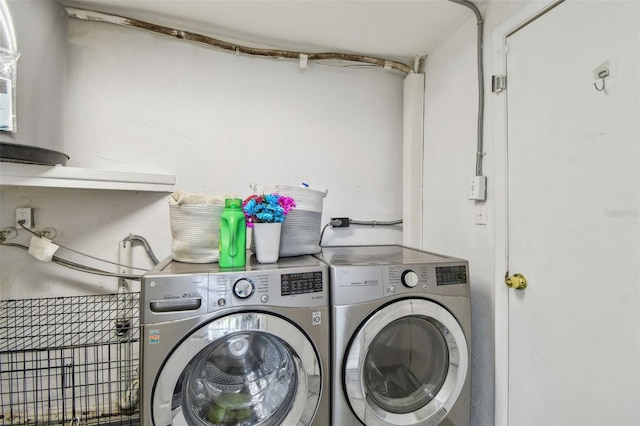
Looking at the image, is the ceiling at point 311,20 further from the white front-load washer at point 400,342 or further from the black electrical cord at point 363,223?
the white front-load washer at point 400,342

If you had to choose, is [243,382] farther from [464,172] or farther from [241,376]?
[464,172]

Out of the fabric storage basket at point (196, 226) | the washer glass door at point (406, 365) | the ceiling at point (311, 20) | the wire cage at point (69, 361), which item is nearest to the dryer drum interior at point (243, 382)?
the washer glass door at point (406, 365)

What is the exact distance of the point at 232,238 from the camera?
1.13m

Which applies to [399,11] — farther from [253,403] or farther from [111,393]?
[111,393]

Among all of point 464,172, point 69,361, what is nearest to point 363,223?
point 464,172

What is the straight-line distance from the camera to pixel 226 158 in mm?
1822

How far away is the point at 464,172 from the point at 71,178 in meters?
1.98

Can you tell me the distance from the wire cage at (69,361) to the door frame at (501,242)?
1735mm

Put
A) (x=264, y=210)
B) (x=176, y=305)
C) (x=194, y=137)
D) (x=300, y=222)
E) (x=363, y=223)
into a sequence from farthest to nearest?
(x=363, y=223) → (x=194, y=137) → (x=300, y=222) → (x=264, y=210) → (x=176, y=305)

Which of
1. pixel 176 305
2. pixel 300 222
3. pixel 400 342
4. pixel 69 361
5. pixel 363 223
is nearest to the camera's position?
pixel 176 305

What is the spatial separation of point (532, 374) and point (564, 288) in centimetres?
41

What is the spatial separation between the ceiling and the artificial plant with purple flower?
42.0 inches

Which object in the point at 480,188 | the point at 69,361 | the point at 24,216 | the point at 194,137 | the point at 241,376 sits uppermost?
the point at 194,137

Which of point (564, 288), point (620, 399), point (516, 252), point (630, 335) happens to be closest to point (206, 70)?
point (516, 252)
